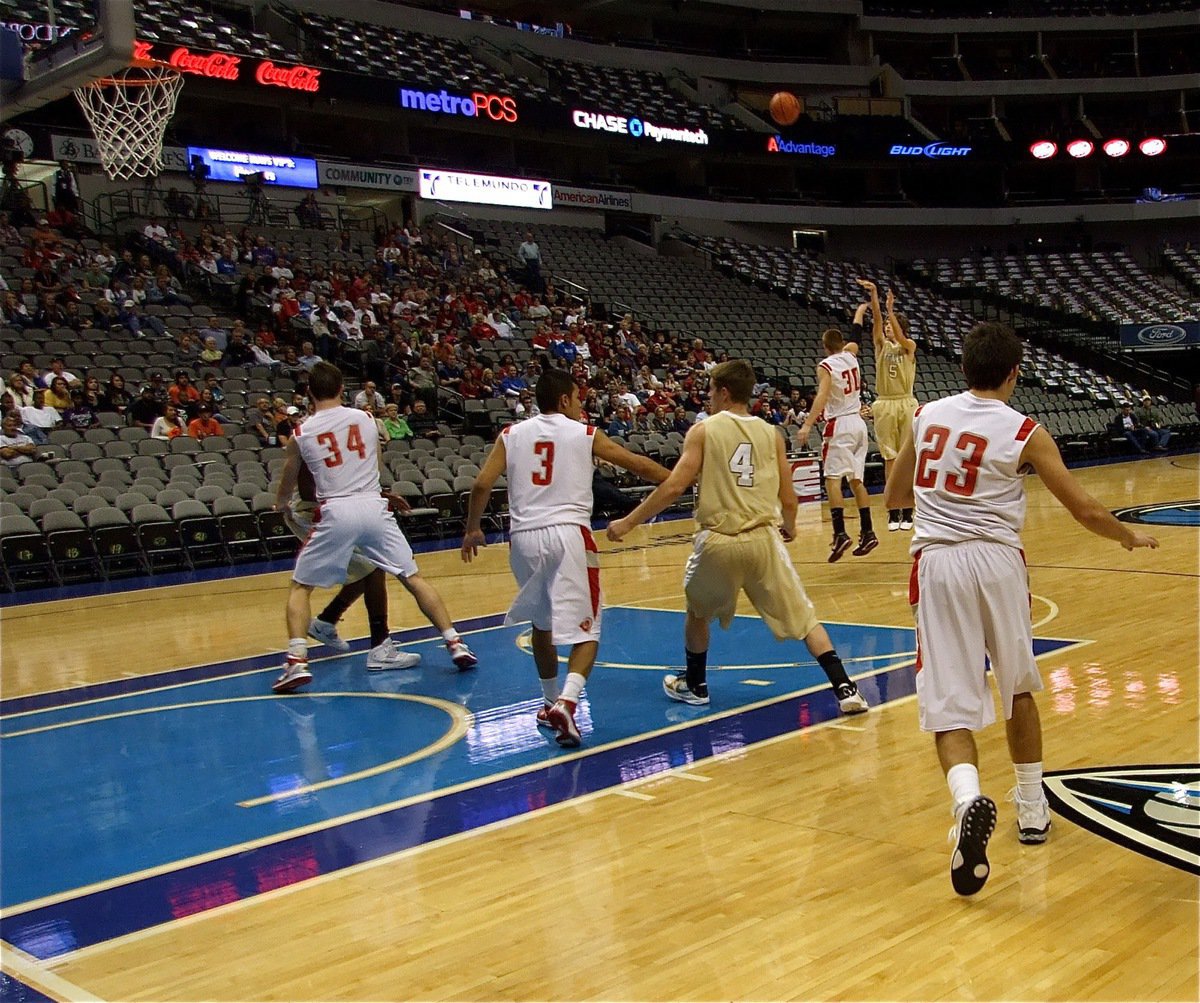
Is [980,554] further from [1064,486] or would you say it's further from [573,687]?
[573,687]

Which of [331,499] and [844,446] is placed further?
[844,446]

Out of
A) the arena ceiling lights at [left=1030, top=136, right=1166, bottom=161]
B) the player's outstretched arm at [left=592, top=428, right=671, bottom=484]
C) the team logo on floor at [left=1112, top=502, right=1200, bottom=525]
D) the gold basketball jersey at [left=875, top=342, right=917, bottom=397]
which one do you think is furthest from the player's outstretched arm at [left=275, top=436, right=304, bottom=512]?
the arena ceiling lights at [left=1030, top=136, right=1166, bottom=161]

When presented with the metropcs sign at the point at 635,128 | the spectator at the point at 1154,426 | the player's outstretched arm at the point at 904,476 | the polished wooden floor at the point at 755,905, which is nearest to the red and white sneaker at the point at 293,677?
the polished wooden floor at the point at 755,905

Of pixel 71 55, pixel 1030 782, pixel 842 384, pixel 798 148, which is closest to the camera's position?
pixel 1030 782

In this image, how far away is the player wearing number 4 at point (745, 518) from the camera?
5980mm

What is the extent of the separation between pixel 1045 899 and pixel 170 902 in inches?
106

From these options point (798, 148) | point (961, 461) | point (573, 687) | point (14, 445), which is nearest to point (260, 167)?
point (14, 445)

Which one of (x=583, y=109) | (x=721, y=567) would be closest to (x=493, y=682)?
(x=721, y=567)

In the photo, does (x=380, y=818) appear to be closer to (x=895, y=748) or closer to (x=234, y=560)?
(x=895, y=748)

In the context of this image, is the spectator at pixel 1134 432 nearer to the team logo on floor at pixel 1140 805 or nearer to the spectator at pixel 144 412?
the spectator at pixel 144 412

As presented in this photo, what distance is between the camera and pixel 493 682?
733 cm

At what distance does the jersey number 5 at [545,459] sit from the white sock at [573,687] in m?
0.90

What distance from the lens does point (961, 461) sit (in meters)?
4.02

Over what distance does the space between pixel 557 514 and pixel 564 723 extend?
3.16ft
